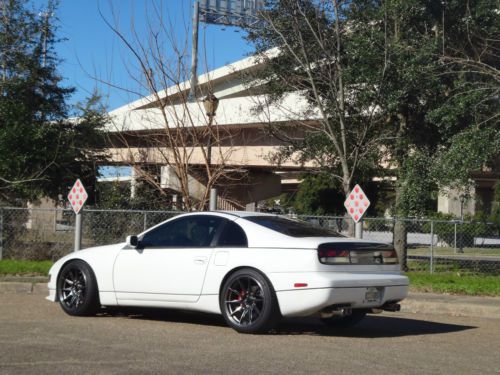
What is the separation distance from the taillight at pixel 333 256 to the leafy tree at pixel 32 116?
46.9ft

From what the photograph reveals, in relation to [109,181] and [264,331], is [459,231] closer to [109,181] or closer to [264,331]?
[109,181]

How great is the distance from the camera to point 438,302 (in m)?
12.2

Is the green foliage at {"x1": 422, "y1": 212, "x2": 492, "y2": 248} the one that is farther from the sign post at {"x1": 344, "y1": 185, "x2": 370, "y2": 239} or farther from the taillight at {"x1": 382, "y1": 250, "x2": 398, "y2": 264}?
the taillight at {"x1": 382, "y1": 250, "x2": 398, "y2": 264}

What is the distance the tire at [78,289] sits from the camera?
9.86m

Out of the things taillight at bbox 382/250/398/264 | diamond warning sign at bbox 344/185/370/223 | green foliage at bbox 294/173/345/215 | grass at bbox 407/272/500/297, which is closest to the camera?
taillight at bbox 382/250/398/264

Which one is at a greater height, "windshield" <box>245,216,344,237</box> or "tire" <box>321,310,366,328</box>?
"windshield" <box>245,216,344,237</box>

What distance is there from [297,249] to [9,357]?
323 centimetres

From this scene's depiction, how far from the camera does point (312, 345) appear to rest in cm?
794

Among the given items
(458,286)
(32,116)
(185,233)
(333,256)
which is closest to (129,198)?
(32,116)

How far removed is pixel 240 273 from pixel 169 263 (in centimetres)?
106

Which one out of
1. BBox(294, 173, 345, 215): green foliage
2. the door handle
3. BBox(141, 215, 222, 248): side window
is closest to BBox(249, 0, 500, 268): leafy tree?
BBox(141, 215, 222, 248): side window

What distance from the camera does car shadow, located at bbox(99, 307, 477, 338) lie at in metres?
9.11

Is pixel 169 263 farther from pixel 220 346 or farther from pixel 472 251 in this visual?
pixel 472 251

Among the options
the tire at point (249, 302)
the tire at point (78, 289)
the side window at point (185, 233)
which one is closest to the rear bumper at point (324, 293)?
the tire at point (249, 302)
